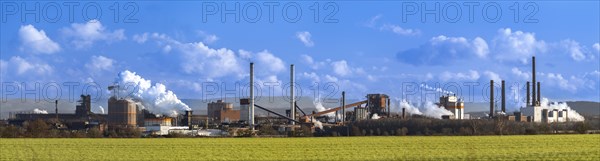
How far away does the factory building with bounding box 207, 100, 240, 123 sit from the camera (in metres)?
118

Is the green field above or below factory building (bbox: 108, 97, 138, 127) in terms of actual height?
below

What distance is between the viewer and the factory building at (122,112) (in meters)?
97.0

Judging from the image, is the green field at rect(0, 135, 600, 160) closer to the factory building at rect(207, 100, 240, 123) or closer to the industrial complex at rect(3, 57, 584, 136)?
the industrial complex at rect(3, 57, 584, 136)

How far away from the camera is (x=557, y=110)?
119750 mm

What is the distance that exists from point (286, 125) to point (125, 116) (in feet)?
63.2

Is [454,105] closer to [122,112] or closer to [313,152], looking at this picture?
[122,112]

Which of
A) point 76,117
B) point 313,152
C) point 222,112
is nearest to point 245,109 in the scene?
point 222,112

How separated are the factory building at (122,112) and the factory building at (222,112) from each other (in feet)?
61.4

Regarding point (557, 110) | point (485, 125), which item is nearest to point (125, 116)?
point (485, 125)

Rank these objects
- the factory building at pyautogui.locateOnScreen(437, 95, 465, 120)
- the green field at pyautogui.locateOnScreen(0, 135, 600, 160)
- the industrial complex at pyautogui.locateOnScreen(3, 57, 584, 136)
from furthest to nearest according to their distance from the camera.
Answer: the factory building at pyautogui.locateOnScreen(437, 95, 465, 120), the industrial complex at pyautogui.locateOnScreen(3, 57, 584, 136), the green field at pyautogui.locateOnScreen(0, 135, 600, 160)

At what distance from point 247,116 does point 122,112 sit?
16463 millimetres

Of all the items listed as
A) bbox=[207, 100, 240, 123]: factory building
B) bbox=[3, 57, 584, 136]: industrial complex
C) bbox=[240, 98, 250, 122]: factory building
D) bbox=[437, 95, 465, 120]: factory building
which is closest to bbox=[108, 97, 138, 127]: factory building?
bbox=[3, 57, 584, 136]: industrial complex

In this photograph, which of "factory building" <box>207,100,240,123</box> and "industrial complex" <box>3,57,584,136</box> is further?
"factory building" <box>207,100,240,123</box>

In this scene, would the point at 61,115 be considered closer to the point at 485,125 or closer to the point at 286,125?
the point at 286,125
